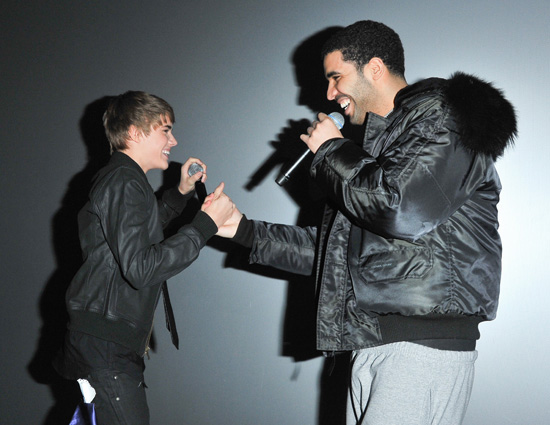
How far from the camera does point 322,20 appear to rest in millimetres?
2318

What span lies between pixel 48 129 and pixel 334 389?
1891 millimetres

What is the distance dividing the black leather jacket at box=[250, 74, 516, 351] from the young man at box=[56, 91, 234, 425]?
0.51m

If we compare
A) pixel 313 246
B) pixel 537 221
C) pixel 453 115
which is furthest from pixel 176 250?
pixel 537 221

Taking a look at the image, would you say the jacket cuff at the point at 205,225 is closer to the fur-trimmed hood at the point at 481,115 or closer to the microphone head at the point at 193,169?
the microphone head at the point at 193,169

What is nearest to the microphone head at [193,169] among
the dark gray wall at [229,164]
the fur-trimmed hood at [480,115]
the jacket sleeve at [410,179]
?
the dark gray wall at [229,164]

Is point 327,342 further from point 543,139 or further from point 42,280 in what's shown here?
point 42,280

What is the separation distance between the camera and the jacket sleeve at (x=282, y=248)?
5.86 ft

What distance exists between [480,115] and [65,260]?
7.12ft

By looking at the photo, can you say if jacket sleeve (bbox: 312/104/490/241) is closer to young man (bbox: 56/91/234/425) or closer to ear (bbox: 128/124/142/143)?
young man (bbox: 56/91/234/425)

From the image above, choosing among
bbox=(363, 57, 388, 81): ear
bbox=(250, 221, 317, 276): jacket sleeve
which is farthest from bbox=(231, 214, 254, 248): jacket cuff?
bbox=(363, 57, 388, 81): ear

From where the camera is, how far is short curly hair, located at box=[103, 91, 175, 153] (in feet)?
6.07

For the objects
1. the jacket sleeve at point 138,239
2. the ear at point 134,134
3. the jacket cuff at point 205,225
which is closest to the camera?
the jacket sleeve at point 138,239

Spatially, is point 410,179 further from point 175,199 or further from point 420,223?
point 175,199

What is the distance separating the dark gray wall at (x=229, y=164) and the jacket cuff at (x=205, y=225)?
711mm
